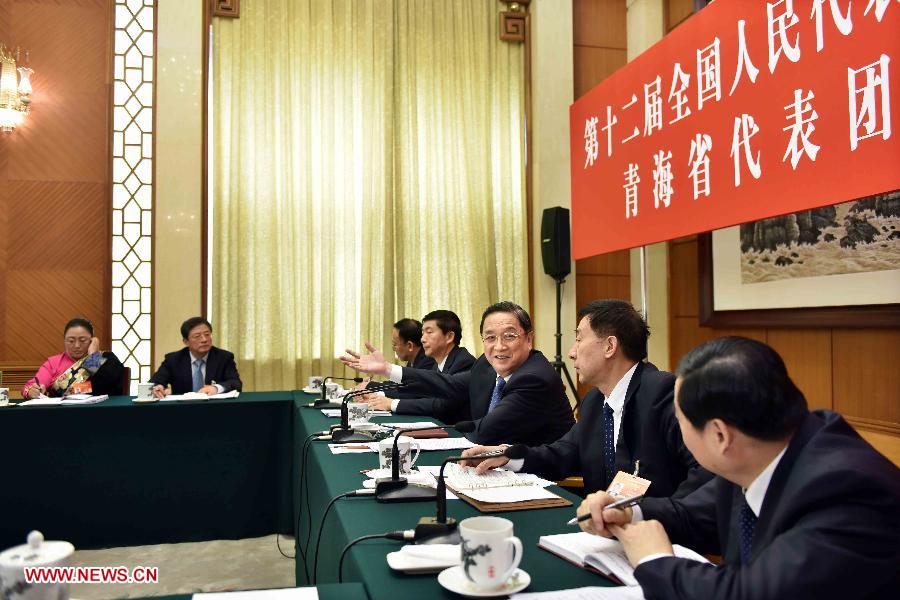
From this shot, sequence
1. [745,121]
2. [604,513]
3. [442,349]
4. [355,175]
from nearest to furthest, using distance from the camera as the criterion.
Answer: [604,513]
[745,121]
[442,349]
[355,175]

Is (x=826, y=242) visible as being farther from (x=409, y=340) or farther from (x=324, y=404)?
(x=324, y=404)

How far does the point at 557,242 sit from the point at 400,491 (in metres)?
4.00

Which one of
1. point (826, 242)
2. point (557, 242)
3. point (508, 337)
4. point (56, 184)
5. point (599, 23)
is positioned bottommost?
point (508, 337)

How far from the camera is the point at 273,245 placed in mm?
5484

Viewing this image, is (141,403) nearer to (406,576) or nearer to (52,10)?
(406,576)

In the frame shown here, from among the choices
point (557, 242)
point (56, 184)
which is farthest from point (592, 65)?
point (56, 184)

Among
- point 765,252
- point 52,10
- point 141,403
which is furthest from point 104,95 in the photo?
point 765,252

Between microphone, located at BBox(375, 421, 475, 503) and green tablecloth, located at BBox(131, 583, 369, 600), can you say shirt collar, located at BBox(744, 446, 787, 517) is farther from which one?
microphone, located at BBox(375, 421, 475, 503)

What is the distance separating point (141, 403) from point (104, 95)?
9.26ft

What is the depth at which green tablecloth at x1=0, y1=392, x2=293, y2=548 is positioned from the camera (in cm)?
335

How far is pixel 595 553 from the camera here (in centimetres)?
118

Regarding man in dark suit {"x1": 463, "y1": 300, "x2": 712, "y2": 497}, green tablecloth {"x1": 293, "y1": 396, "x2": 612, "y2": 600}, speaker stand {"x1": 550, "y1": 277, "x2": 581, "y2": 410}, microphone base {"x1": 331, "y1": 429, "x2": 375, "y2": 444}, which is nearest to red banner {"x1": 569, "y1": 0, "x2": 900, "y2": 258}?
speaker stand {"x1": 550, "y1": 277, "x2": 581, "y2": 410}

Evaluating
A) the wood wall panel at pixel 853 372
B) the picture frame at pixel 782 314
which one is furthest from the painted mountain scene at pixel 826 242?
the wood wall panel at pixel 853 372

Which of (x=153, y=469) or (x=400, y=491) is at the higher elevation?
(x=400, y=491)
